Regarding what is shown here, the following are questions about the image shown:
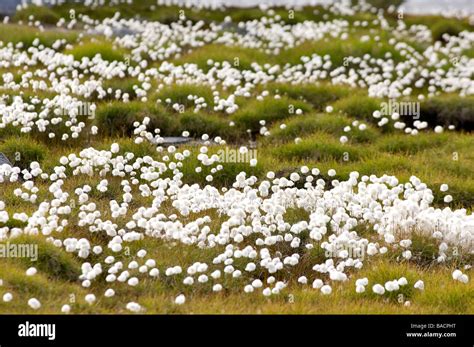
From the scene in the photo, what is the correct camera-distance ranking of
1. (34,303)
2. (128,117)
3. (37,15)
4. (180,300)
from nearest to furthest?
1. (34,303)
2. (180,300)
3. (128,117)
4. (37,15)

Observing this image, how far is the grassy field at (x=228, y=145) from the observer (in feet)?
32.9

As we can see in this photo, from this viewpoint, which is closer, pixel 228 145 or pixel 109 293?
pixel 109 293

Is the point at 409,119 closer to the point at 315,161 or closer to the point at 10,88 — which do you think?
the point at 315,161

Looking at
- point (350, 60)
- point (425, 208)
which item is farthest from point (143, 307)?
point (350, 60)

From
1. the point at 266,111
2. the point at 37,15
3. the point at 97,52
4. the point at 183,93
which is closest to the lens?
the point at 266,111

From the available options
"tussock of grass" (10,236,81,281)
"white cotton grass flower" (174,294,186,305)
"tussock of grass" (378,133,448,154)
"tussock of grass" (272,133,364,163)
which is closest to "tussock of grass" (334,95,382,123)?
"tussock of grass" (378,133,448,154)

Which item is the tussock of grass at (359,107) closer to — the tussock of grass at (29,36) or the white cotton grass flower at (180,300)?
the tussock of grass at (29,36)

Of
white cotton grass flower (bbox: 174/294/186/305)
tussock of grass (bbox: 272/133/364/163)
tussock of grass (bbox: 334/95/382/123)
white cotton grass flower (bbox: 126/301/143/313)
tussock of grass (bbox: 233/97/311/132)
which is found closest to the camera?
white cotton grass flower (bbox: 126/301/143/313)

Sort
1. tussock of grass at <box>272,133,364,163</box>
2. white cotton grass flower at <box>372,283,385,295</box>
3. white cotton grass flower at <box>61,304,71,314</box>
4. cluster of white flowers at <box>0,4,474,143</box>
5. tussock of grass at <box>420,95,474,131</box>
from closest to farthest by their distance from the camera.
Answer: white cotton grass flower at <box>61,304,71,314</box> → white cotton grass flower at <box>372,283,385,295</box> → tussock of grass at <box>272,133,364,163</box> → cluster of white flowers at <box>0,4,474,143</box> → tussock of grass at <box>420,95,474,131</box>

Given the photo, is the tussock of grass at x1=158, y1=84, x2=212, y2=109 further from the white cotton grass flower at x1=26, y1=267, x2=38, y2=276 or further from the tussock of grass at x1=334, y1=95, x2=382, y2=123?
the white cotton grass flower at x1=26, y1=267, x2=38, y2=276

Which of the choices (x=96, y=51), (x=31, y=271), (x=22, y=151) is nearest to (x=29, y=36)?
(x=96, y=51)

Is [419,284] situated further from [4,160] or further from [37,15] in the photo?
[37,15]

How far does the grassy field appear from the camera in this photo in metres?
10.0

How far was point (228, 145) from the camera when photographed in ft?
52.9
